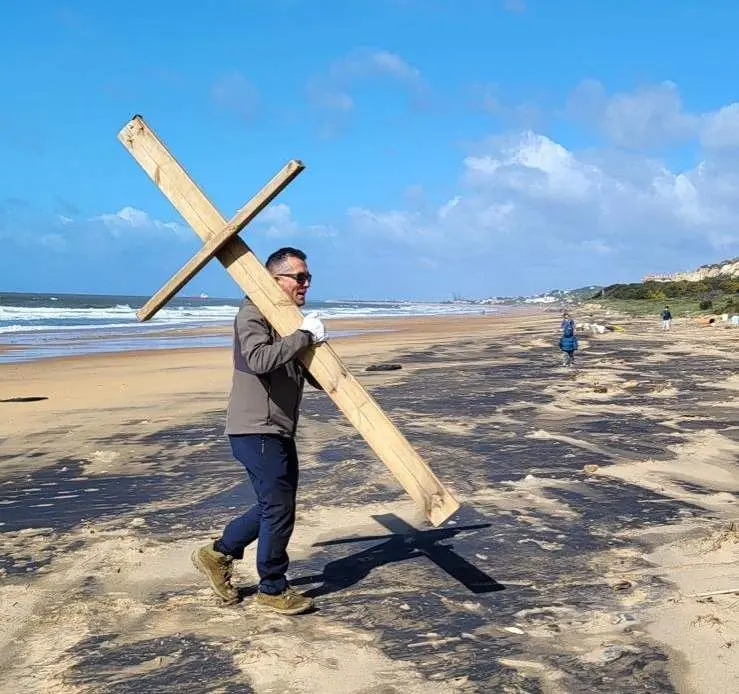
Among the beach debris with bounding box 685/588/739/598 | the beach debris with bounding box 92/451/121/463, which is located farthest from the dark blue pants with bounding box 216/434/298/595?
the beach debris with bounding box 92/451/121/463

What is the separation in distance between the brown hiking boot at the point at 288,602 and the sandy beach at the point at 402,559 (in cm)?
7

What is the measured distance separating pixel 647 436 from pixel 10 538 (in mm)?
7162

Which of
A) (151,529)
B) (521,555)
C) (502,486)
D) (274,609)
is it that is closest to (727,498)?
(502,486)

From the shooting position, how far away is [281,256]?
14.7 feet

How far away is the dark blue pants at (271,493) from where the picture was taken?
4.23 metres

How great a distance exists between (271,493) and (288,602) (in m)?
0.64

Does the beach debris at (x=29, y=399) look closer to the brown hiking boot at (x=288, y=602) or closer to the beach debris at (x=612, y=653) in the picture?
the brown hiking boot at (x=288, y=602)

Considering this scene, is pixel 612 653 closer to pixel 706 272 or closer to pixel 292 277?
pixel 292 277

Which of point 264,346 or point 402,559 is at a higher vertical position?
point 264,346

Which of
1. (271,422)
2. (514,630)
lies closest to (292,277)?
(271,422)

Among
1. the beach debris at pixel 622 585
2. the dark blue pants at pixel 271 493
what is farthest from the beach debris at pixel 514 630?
the dark blue pants at pixel 271 493

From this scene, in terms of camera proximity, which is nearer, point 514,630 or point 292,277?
point 514,630

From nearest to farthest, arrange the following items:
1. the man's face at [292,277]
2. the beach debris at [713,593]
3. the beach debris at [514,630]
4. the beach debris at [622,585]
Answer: the beach debris at [514,630], the beach debris at [713,593], the man's face at [292,277], the beach debris at [622,585]

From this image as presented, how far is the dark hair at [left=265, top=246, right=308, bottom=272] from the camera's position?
4.47 m
